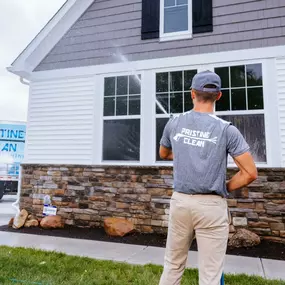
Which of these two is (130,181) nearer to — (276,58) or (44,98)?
(44,98)

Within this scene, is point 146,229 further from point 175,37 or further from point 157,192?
point 175,37

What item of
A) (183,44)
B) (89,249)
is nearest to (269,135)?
(183,44)

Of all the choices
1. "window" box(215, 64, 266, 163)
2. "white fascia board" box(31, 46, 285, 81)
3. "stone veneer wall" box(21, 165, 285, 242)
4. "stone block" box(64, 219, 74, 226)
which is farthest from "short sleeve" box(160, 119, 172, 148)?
"stone block" box(64, 219, 74, 226)

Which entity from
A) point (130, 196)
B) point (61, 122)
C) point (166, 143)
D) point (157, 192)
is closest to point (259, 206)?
point (157, 192)

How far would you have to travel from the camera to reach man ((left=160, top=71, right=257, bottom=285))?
154 cm

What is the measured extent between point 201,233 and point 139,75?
4584mm

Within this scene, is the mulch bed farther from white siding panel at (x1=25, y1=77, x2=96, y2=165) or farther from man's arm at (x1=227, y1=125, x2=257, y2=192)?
man's arm at (x1=227, y1=125, x2=257, y2=192)

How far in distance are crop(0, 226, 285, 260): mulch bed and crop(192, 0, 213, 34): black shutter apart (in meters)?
3.89

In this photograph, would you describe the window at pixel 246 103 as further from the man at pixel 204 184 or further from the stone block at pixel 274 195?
the man at pixel 204 184

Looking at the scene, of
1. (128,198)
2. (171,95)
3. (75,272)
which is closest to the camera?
(75,272)

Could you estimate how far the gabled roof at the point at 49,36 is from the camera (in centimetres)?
616

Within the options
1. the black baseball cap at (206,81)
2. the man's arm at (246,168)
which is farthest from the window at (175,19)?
the man's arm at (246,168)

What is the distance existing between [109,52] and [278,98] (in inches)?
136

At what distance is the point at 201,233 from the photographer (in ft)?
5.11
